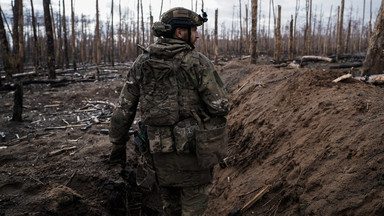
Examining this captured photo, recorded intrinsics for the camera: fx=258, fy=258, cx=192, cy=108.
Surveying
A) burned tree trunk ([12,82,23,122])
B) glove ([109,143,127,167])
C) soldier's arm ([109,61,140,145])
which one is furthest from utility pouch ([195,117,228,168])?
burned tree trunk ([12,82,23,122])

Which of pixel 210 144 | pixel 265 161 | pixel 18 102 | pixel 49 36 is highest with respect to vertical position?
pixel 49 36

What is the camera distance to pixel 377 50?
6.68 m

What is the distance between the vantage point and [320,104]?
363 centimetres

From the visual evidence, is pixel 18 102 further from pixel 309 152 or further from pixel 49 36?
pixel 49 36

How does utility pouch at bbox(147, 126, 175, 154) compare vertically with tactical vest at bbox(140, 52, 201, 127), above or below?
below

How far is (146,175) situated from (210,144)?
70cm

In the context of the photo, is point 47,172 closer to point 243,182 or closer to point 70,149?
point 70,149

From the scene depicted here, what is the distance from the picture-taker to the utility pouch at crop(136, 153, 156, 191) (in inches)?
87.1

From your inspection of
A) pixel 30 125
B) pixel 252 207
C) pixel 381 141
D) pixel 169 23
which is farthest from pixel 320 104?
pixel 30 125

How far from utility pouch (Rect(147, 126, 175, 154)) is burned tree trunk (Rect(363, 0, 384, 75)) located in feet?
22.6

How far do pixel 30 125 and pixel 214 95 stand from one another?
6035mm

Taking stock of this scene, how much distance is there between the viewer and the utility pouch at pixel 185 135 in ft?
6.60

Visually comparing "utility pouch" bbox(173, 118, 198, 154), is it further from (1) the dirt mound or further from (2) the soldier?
(1) the dirt mound

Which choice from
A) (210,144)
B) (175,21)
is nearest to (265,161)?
(210,144)
